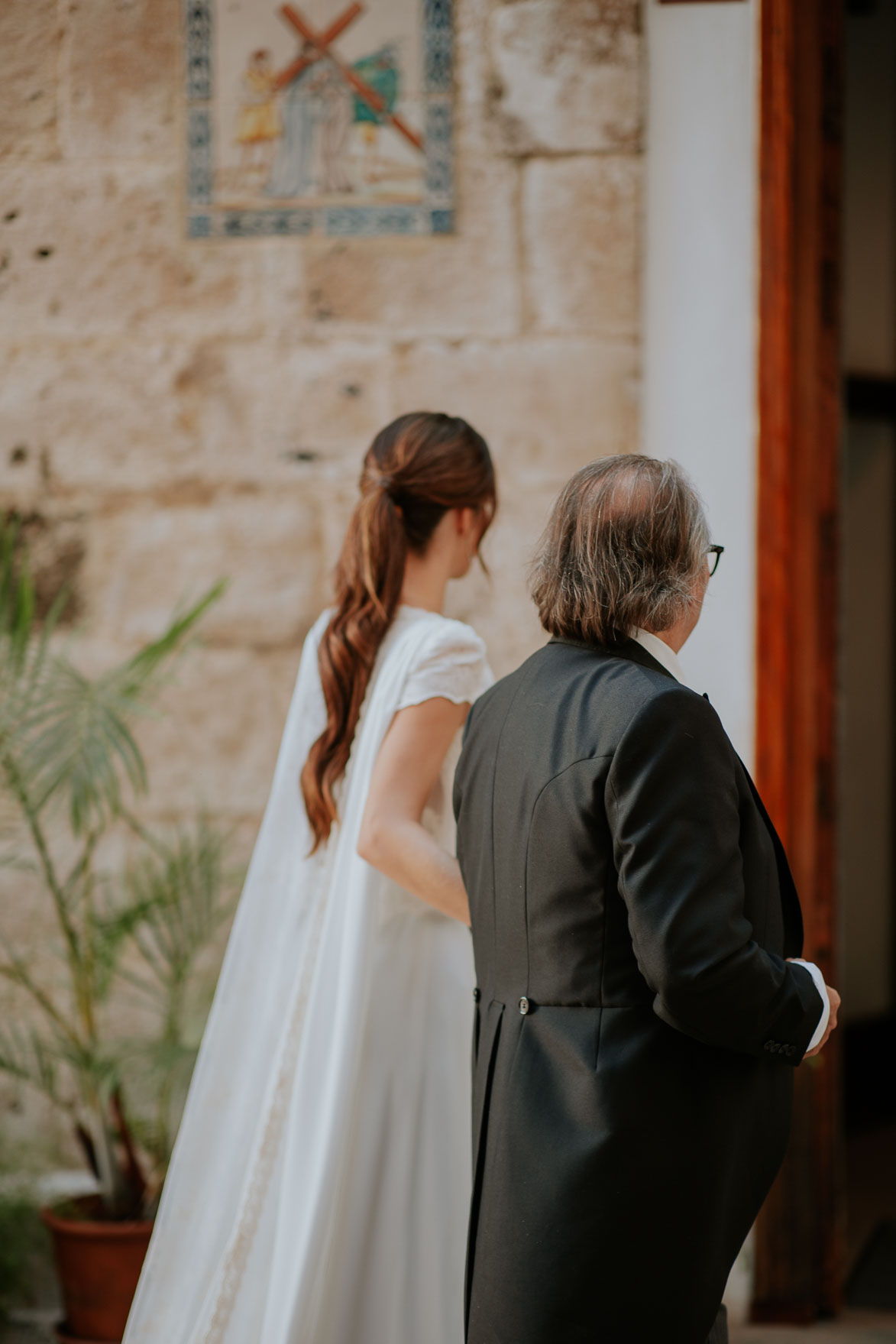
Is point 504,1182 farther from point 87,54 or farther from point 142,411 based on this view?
point 87,54

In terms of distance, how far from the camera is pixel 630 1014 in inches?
56.9

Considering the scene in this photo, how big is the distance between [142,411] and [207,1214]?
192cm

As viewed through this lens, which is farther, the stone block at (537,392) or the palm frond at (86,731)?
the stone block at (537,392)

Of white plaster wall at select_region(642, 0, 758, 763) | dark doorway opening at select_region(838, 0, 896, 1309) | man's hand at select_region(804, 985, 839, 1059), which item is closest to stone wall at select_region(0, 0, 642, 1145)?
white plaster wall at select_region(642, 0, 758, 763)

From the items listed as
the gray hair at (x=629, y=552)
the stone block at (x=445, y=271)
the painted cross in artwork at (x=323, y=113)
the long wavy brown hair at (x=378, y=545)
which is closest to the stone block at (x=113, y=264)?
the painted cross in artwork at (x=323, y=113)

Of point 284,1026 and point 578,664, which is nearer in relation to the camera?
point 578,664

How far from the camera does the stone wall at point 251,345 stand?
3016 mm

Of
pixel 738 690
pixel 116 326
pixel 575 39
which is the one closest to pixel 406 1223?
pixel 738 690

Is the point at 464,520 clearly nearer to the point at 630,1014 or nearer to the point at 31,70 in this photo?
the point at 630,1014

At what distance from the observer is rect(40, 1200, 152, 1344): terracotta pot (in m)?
2.61

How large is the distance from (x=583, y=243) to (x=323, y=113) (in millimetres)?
717

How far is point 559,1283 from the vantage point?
→ 1.45m

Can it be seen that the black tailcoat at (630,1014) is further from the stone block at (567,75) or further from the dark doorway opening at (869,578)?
the dark doorway opening at (869,578)

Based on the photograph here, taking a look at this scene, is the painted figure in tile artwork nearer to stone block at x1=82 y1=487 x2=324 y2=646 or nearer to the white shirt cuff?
stone block at x1=82 y1=487 x2=324 y2=646
